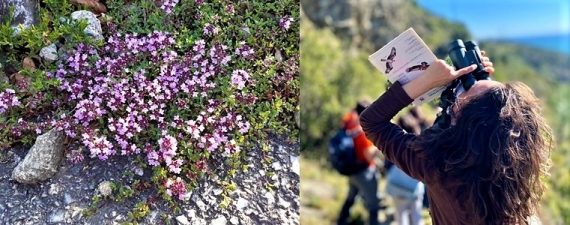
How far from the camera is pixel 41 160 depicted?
3.14 metres

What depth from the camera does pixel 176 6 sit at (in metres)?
3.61

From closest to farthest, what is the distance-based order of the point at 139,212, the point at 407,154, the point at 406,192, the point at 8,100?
the point at 407,154, the point at 139,212, the point at 8,100, the point at 406,192

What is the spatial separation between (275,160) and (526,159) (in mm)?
1371

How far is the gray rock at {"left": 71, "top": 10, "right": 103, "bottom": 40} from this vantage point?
137 inches

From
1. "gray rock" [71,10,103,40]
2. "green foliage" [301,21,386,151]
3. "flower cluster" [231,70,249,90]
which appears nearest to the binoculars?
"flower cluster" [231,70,249,90]

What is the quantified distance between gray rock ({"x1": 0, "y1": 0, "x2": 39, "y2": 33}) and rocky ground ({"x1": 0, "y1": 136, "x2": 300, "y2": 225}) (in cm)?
68

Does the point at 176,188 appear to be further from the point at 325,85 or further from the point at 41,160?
the point at 325,85

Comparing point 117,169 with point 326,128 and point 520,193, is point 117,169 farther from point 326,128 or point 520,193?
point 326,128

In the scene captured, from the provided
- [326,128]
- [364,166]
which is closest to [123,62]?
[364,166]

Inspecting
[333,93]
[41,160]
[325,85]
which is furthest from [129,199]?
[333,93]

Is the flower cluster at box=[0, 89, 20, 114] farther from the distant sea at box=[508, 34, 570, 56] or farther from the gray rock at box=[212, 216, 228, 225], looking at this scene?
the distant sea at box=[508, 34, 570, 56]

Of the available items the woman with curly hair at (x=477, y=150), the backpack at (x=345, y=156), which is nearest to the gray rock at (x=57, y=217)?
the woman with curly hair at (x=477, y=150)

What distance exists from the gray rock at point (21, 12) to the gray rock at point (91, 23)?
241 millimetres

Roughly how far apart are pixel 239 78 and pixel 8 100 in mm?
1109
